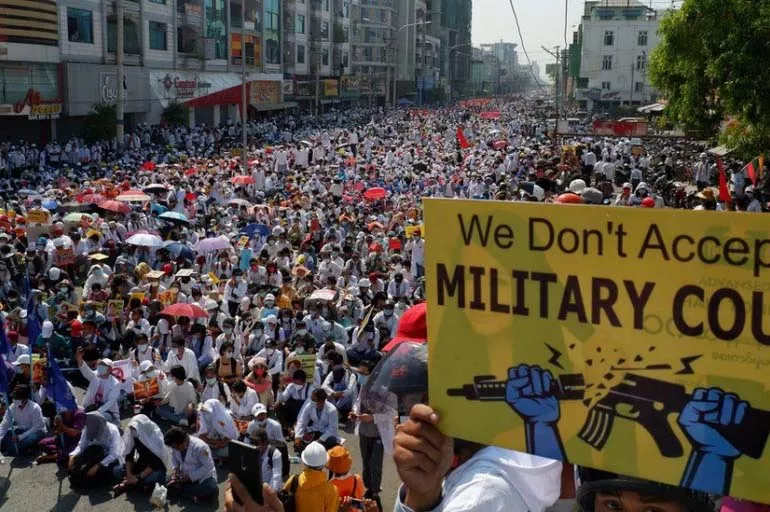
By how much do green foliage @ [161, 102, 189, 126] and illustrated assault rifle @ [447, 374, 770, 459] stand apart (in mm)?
36033

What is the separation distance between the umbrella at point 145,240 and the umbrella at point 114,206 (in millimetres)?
2403

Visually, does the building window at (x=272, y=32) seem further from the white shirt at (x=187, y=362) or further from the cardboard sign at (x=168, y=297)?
the white shirt at (x=187, y=362)

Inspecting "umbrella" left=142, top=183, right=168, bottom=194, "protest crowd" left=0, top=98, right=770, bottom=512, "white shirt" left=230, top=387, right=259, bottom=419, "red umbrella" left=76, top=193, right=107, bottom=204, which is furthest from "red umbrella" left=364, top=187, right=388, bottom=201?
"white shirt" left=230, top=387, right=259, bottom=419

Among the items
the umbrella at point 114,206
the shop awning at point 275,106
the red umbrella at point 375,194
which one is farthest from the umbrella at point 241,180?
the shop awning at point 275,106

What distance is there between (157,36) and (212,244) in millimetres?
25904

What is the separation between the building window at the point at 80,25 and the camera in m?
29.3

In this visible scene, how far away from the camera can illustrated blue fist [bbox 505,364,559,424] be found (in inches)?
70.3

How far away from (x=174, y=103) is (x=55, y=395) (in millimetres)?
31007

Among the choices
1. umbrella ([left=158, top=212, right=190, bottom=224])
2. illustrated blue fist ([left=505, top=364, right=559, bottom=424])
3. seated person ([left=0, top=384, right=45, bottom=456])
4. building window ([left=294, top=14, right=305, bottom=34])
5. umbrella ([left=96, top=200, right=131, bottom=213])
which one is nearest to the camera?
illustrated blue fist ([left=505, top=364, right=559, bottom=424])

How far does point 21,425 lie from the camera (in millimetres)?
7680

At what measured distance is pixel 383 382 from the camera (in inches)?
91.5

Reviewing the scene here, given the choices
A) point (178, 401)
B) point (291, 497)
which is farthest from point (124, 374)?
Answer: point (291, 497)

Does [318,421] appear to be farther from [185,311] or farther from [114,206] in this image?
[114,206]

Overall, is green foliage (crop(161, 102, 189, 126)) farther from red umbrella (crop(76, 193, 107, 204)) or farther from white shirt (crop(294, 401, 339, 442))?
white shirt (crop(294, 401, 339, 442))
